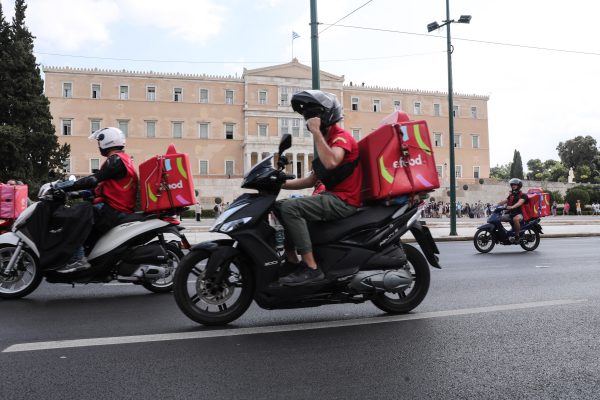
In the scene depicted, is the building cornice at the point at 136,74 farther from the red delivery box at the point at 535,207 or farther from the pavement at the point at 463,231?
the red delivery box at the point at 535,207

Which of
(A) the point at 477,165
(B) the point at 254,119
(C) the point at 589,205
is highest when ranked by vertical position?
(B) the point at 254,119

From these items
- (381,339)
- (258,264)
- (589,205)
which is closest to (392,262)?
(381,339)

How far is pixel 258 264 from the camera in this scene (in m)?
3.90

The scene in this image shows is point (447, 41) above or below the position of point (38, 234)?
above

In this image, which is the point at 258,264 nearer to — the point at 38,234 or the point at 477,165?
the point at 38,234

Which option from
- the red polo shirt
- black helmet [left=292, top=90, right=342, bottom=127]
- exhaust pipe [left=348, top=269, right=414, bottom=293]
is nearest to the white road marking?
exhaust pipe [left=348, top=269, right=414, bottom=293]

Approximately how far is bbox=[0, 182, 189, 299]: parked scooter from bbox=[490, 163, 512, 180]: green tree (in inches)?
4607

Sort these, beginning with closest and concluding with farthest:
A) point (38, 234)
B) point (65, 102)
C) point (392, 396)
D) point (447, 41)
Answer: point (392, 396) → point (38, 234) → point (447, 41) → point (65, 102)

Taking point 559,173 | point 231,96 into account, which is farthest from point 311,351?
point 559,173

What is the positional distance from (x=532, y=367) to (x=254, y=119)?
61.2 metres

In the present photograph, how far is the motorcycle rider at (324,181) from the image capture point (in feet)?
12.8

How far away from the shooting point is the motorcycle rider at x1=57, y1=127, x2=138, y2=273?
17.4ft

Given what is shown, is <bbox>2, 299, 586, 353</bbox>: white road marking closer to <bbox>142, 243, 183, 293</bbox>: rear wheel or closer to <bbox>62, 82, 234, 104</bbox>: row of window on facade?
<bbox>142, 243, 183, 293</bbox>: rear wheel

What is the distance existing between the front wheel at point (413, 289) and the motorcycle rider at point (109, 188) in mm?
2858
